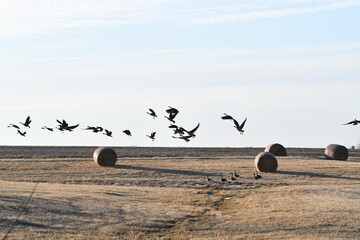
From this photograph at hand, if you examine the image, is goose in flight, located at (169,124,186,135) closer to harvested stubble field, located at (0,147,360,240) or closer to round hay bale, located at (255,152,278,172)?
harvested stubble field, located at (0,147,360,240)

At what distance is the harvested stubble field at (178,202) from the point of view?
A: 87.1ft

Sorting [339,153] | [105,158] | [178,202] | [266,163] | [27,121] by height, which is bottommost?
[178,202]

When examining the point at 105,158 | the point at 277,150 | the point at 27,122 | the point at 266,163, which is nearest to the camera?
the point at 27,122

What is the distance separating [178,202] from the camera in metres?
35.7

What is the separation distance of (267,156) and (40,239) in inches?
1277

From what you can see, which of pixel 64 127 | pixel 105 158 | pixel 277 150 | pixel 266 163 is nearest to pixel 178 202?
pixel 64 127

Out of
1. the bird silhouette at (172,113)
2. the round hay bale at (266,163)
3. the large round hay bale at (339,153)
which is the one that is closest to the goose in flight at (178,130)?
the bird silhouette at (172,113)

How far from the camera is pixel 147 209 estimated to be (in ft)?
106

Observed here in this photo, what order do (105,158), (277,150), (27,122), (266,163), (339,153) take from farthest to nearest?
1. (277,150)
2. (339,153)
3. (105,158)
4. (266,163)
5. (27,122)

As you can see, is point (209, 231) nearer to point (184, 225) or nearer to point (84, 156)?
point (184, 225)

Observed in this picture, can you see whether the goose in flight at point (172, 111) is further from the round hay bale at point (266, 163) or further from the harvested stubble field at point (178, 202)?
the round hay bale at point (266, 163)

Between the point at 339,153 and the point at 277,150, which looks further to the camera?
the point at 277,150

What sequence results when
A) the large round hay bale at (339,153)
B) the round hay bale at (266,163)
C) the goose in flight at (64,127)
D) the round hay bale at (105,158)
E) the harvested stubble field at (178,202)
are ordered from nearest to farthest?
1. the harvested stubble field at (178,202)
2. the goose in flight at (64,127)
3. the round hay bale at (266,163)
4. the round hay bale at (105,158)
5. the large round hay bale at (339,153)

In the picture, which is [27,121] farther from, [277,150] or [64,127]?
[277,150]
